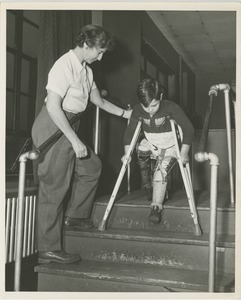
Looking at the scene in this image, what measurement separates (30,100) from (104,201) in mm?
→ 1053

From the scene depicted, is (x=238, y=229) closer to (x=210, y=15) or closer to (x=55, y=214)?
(x=55, y=214)

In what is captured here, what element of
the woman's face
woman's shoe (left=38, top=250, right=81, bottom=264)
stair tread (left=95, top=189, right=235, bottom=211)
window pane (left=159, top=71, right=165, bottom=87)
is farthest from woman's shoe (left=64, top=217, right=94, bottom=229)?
window pane (left=159, top=71, right=165, bottom=87)

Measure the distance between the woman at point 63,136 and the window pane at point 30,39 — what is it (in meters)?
0.74

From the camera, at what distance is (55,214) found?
7.05 feet

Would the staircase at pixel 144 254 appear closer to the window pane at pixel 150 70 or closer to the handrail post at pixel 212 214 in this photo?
the handrail post at pixel 212 214

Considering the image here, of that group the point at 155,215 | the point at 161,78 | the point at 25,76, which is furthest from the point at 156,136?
the point at 161,78

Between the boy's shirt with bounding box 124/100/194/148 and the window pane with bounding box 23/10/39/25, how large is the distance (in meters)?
1.15

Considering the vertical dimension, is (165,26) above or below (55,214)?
above

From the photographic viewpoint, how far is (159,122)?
2.48 meters

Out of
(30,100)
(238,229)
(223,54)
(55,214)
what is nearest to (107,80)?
(30,100)

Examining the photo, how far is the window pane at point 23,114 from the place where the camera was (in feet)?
9.01

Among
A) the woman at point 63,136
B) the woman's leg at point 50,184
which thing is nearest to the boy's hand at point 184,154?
the woman at point 63,136
